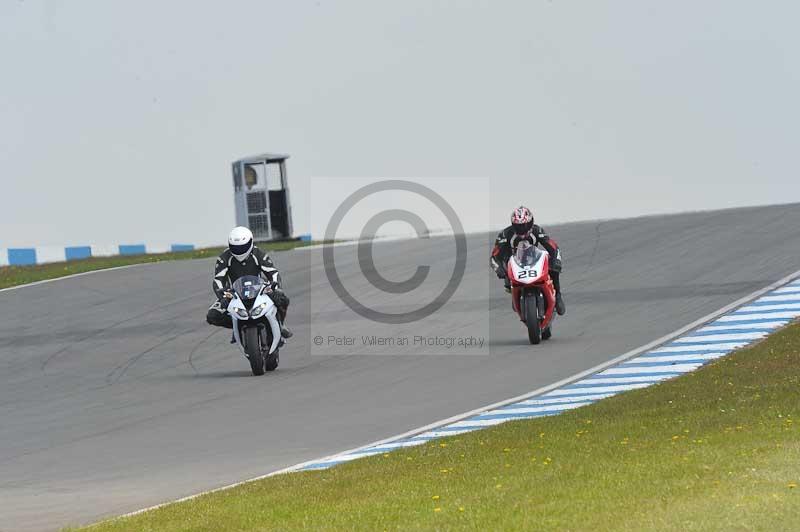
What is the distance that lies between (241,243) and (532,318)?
365cm

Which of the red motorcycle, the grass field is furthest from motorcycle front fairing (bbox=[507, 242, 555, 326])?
the grass field

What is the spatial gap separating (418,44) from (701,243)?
363 inches

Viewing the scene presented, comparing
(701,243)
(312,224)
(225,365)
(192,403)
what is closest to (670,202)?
(701,243)

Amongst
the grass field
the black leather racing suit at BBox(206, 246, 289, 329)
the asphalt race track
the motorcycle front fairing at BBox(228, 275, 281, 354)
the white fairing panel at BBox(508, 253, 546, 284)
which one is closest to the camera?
the grass field

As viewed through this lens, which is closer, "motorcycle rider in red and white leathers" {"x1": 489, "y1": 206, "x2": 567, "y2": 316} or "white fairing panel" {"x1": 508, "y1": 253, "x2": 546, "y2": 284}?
"white fairing panel" {"x1": 508, "y1": 253, "x2": 546, "y2": 284}

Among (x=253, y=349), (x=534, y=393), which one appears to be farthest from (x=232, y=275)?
(x=534, y=393)

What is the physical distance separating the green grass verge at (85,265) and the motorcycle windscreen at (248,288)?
10480 mm

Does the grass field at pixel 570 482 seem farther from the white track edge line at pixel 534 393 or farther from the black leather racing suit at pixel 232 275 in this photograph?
the black leather racing suit at pixel 232 275

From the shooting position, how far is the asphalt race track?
34.9 feet

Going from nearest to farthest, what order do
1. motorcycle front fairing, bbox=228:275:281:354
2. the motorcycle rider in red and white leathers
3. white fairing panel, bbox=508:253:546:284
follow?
motorcycle front fairing, bbox=228:275:281:354
white fairing panel, bbox=508:253:546:284
the motorcycle rider in red and white leathers

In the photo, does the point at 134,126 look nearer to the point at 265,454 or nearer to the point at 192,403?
the point at 192,403

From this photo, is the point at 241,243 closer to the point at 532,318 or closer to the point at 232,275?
the point at 232,275

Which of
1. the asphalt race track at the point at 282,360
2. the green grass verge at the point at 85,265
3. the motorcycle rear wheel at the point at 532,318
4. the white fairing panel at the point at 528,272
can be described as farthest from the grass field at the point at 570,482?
the green grass verge at the point at 85,265

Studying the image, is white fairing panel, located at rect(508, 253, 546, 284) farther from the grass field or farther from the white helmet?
the grass field
